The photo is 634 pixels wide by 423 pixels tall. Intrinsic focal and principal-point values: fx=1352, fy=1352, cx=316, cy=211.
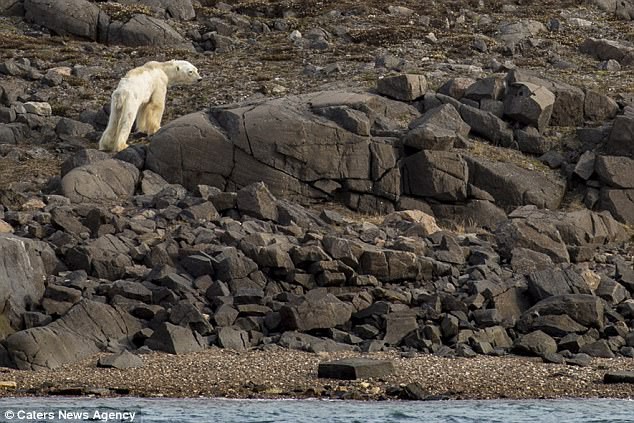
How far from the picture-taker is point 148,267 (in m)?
22.7

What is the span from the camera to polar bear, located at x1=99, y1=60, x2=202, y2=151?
97.2 feet

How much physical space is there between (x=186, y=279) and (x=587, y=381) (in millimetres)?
6736

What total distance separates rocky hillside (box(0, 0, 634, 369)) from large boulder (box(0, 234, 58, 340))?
3 cm

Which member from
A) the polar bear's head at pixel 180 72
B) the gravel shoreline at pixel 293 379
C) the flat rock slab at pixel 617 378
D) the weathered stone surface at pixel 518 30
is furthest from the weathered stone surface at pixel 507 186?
the weathered stone surface at pixel 518 30

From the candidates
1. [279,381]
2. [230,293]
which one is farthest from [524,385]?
[230,293]

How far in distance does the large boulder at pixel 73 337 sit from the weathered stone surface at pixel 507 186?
33.4ft

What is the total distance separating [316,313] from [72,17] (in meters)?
25.0

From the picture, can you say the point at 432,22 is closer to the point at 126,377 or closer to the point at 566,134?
the point at 566,134

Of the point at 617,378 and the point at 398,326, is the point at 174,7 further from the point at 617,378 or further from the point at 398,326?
the point at 617,378

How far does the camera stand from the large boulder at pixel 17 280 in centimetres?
2025

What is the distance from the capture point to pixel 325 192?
93.3 feet

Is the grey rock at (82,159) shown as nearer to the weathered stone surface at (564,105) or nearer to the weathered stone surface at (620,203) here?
the weathered stone surface at (564,105)

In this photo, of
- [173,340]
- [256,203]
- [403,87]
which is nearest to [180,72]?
[403,87]

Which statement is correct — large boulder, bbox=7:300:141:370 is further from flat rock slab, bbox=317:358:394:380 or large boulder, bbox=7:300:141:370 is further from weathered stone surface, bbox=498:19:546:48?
weathered stone surface, bbox=498:19:546:48
